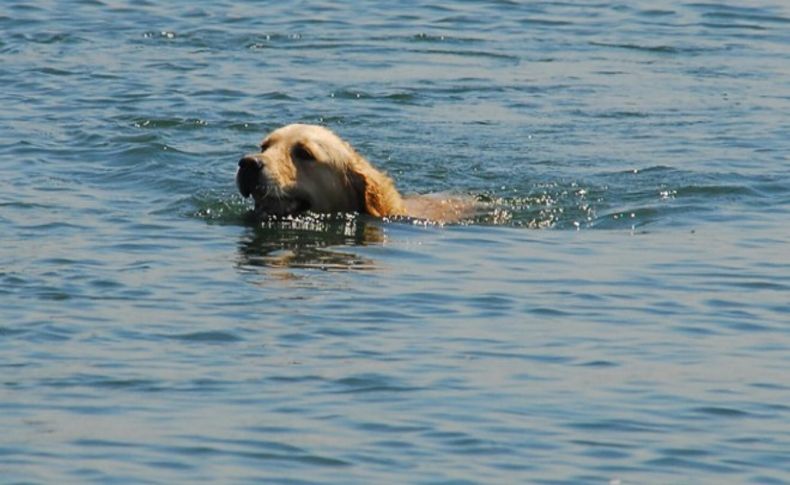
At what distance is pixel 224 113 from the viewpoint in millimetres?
17281

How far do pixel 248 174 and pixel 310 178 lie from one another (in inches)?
20.7

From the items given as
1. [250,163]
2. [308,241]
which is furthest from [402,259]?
[250,163]

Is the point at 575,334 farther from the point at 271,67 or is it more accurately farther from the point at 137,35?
the point at 137,35

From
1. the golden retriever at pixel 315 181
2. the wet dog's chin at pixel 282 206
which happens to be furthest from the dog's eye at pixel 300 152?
the wet dog's chin at pixel 282 206

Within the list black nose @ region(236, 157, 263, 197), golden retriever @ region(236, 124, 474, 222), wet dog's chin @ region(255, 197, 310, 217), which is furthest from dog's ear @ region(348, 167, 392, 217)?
black nose @ region(236, 157, 263, 197)

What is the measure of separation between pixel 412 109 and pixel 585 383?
8.53 metres

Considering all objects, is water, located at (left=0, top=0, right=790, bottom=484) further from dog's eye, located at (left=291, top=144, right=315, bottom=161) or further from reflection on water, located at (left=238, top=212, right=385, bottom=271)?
dog's eye, located at (left=291, top=144, right=315, bottom=161)

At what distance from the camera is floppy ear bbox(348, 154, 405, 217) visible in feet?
44.2

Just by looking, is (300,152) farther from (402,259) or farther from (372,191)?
(402,259)

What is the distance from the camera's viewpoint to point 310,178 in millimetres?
13328

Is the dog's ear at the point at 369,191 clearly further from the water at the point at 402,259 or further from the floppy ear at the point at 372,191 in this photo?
the water at the point at 402,259

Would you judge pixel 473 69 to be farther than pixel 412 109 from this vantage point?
Yes

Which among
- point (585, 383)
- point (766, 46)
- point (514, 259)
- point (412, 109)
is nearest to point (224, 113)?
point (412, 109)

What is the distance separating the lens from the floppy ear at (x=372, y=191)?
13.5 m
